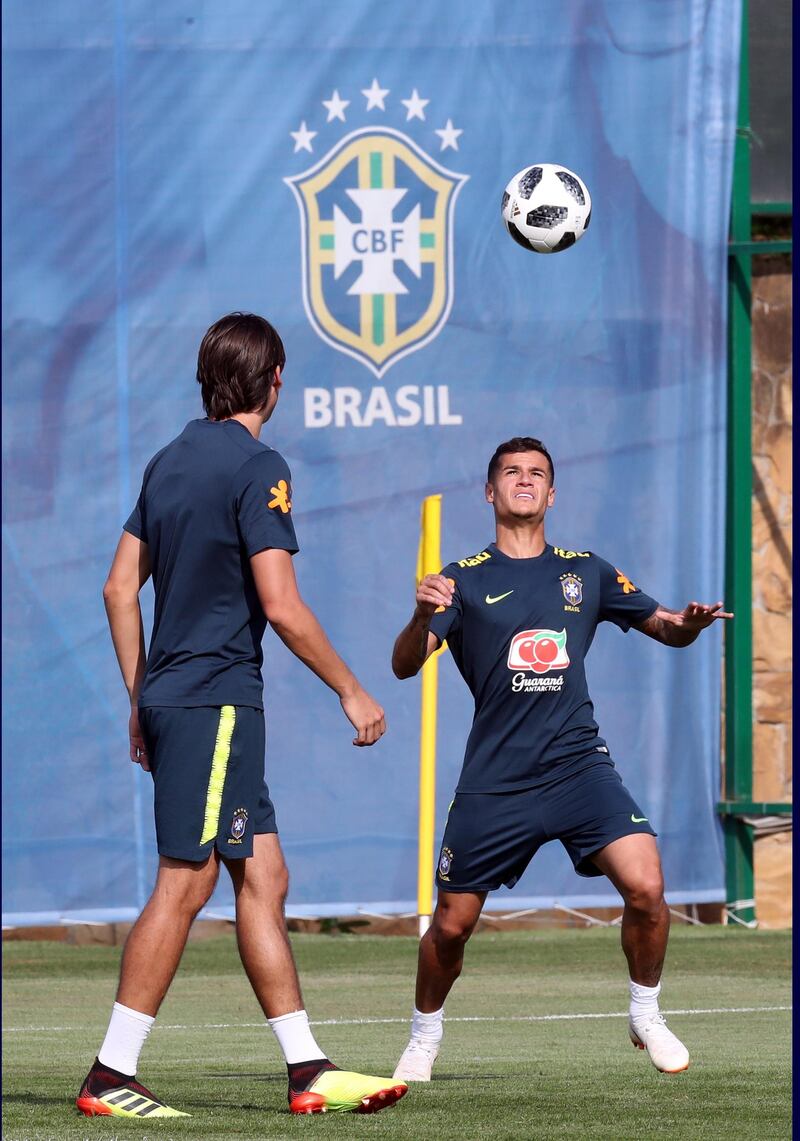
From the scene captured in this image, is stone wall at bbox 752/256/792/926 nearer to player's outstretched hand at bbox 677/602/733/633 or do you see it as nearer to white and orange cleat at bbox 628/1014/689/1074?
player's outstretched hand at bbox 677/602/733/633

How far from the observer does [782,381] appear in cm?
1173

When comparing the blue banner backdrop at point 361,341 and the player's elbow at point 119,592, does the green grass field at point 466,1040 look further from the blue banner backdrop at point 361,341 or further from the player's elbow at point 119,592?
the player's elbow at point 119,592

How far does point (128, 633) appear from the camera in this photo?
4.97m

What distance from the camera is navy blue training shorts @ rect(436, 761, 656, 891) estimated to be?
17.6 ft

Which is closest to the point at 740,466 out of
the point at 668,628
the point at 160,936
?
the point at 668,628

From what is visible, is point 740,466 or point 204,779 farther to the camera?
point 740,466

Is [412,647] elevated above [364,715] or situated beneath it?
elevated above

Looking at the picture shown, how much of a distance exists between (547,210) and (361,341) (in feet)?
13.0

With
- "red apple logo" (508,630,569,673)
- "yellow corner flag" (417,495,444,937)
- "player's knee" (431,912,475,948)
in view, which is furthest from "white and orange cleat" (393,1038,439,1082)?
"yellow corner flag" (417,495,444,937)

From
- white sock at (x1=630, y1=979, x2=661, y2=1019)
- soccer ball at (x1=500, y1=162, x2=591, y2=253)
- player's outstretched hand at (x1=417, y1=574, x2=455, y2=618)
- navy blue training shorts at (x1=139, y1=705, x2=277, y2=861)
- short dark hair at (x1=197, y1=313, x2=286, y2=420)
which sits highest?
soccer ball at (x1=500, y1=162, x2=591, y2=253)

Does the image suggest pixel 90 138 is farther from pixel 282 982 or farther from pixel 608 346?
pixel 282 982

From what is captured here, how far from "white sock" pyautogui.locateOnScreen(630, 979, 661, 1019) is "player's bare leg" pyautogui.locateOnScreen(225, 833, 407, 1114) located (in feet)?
2.66

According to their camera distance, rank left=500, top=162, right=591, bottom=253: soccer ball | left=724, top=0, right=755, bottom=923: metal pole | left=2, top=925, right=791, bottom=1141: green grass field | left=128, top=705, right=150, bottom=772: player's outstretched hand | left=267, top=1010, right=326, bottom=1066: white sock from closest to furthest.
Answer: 1. left=2, top=925, right=791, bottom=1141: green grass field
2. left=267, top=1010, right=326, bottom=1066: white sock
3. left=128, top=705, right=150, bottom=772: player's outstretched hand
4. left=500, top=162, right=591, bottom=253: soccer ball
5. left=724, top=0, right=755, bottom=923: metal pole

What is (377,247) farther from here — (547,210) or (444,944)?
(444,944)
